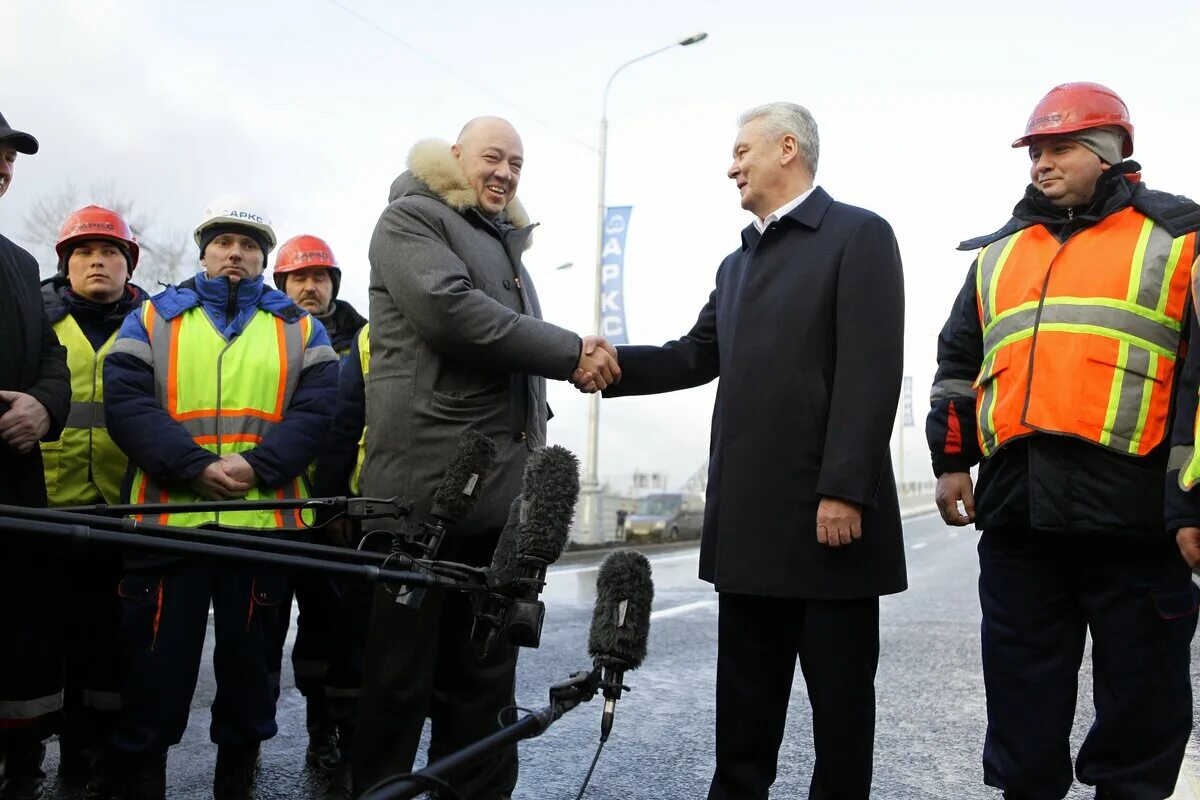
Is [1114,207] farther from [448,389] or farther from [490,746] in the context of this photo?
[490,746]

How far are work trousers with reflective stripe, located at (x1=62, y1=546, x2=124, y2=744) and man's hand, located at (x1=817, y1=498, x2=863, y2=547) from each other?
8.63ft

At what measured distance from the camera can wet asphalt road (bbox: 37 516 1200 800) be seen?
169 inches

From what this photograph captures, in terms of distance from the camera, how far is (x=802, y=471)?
11.0ft

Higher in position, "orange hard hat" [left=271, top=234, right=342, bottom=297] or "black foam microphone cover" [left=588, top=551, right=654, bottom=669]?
"orange hard hat" [left=271, top=234, right=342, bottom=297]

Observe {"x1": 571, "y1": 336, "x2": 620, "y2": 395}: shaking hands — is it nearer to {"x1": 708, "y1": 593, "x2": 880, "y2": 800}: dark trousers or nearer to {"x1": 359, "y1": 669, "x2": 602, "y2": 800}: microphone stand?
{"x1": 708, "y1": 593, "x2": 880, "y2": 800}: dark trousers

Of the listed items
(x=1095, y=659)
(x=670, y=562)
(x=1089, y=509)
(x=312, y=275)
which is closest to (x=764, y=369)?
(x=1089, y=509)

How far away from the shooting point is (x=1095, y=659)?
329cm

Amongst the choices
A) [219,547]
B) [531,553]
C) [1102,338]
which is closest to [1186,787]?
[1102,338]

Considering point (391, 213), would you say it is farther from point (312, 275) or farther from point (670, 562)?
point (670, 562)

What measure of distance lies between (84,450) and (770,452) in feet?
9.66

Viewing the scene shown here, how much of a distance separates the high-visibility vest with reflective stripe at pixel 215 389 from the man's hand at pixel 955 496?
2248mm

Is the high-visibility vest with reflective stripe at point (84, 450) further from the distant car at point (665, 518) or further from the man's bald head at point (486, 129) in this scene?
the distant car at point (665, 518)

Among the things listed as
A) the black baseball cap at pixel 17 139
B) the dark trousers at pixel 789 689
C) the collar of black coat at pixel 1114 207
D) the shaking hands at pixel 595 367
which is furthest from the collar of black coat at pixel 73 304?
the collar of black coat at pixel 1114 207

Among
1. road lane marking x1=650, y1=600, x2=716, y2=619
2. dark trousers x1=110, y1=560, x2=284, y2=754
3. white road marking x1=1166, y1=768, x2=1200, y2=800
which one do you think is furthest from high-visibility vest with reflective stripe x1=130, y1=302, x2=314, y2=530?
road lane marking x1=650, y1=600, x2=716, y2=619
